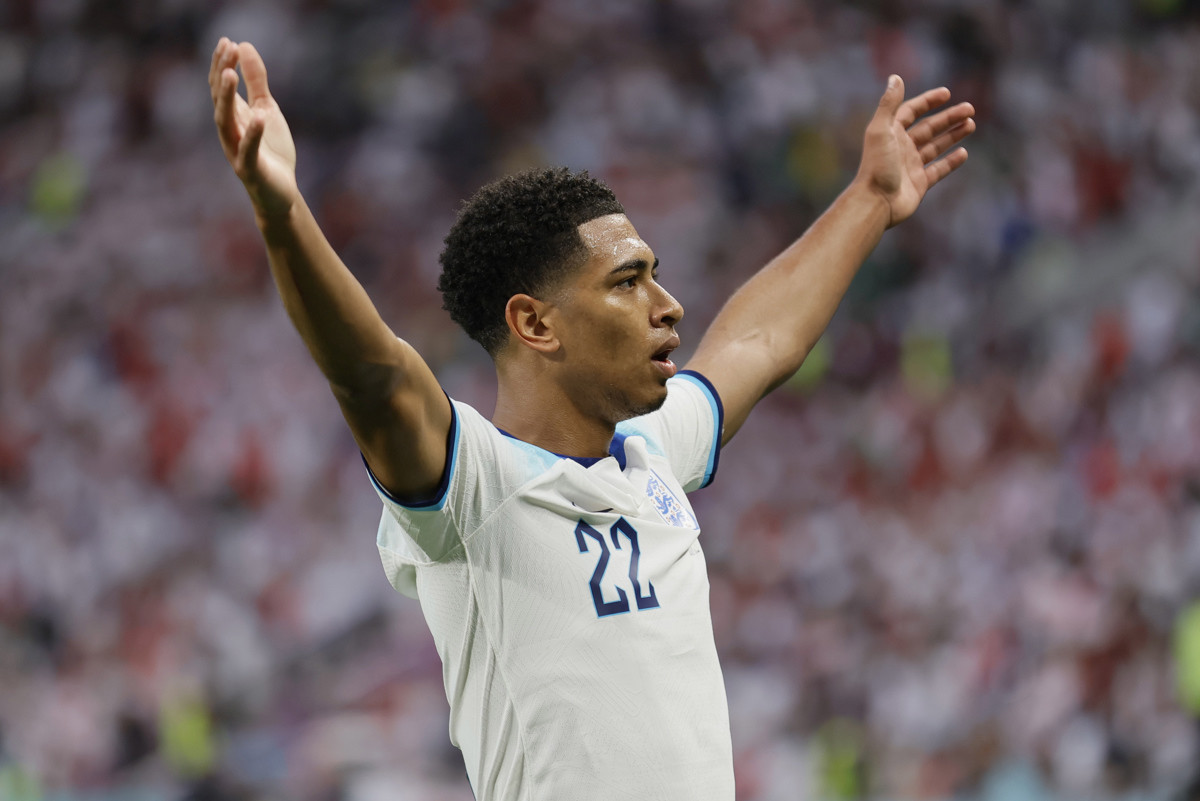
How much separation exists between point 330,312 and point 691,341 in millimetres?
6459

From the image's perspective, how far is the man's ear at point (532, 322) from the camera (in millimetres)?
2279

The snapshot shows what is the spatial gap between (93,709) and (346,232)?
348cm

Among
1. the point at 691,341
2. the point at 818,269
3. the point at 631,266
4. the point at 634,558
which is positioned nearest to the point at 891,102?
the point at 818,269

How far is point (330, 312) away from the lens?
1.76 meters

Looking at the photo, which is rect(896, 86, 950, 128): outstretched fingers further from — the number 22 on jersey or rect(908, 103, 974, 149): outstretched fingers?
the number 22 on jersey

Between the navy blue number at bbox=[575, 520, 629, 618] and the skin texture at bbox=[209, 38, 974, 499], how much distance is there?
0.21 meters

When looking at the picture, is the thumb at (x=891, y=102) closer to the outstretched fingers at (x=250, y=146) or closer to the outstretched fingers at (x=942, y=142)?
the outstretched fingers at (x=942, y=142)

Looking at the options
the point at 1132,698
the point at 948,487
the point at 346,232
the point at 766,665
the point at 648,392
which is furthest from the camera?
the point at 346,232

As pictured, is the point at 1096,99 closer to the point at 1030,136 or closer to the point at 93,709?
the point at 1030,136

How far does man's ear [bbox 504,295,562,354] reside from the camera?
2279 millimetres

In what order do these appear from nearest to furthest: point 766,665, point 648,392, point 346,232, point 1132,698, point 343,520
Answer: point 648,392 < point 1132,698 < point 766,665 < point 343,520 < point 346,232

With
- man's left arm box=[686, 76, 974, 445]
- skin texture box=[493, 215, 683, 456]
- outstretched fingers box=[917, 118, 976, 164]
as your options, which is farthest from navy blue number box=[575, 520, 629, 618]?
outstretched fingers box=[917, 118, 976, 164]

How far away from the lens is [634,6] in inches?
338

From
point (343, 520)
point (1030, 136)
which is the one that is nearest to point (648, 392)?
point (343, 520)
